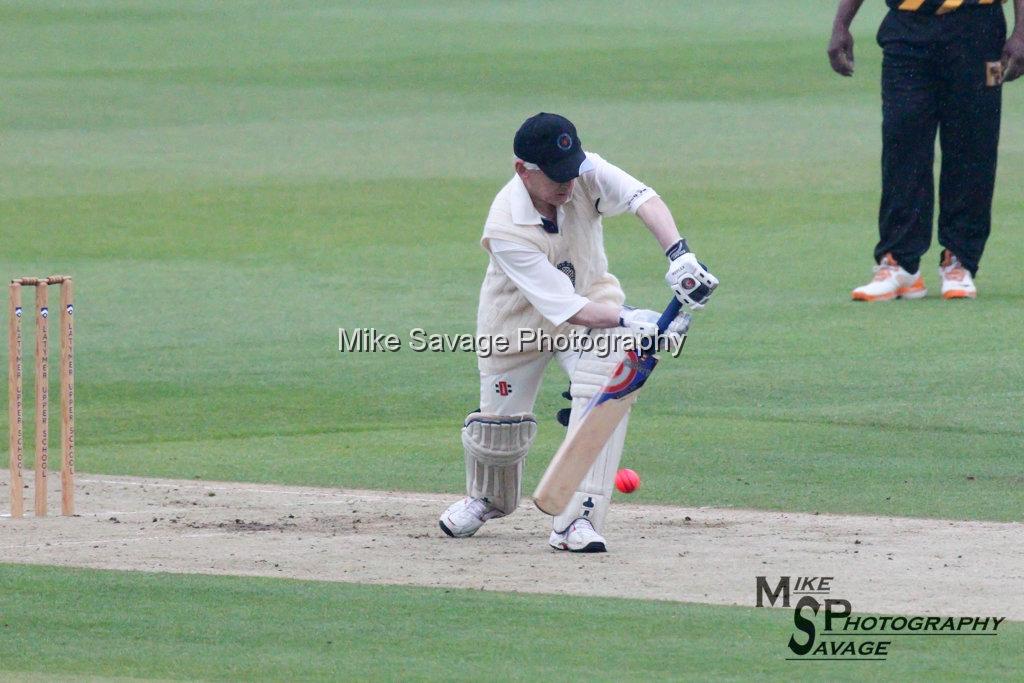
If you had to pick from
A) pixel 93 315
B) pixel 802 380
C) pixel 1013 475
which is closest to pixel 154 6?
pixel 93 315

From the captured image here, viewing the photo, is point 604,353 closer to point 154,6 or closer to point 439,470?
point 439,470

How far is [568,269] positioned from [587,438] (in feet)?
2.19

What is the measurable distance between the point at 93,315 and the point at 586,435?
7.23m

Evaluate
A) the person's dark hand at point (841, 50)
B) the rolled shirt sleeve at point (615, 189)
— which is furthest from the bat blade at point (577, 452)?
the person's dark hand at point (841, 50)

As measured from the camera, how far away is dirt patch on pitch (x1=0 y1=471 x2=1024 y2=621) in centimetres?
632

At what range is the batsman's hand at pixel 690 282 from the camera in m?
6.66

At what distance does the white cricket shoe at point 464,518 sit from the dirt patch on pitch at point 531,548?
Answer: 0.19 ft

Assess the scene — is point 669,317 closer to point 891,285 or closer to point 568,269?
point 568,269

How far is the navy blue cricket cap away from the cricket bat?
0.69 metres

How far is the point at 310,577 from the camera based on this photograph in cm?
651

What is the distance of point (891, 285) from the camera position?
13352 millimetres

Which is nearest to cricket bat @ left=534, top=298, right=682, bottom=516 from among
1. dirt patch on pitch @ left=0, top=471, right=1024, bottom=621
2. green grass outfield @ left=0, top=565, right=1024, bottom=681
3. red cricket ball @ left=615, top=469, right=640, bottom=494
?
dirt patch on pitch @ left=0, top=471, right=1024, bottom=621

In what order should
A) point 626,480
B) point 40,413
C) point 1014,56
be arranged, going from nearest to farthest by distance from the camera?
point 40,413 → point 626,480 → point 1014,56

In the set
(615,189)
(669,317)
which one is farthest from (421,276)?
(669,317)
